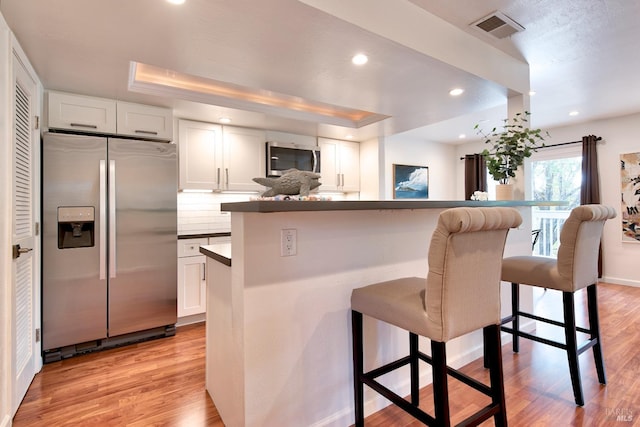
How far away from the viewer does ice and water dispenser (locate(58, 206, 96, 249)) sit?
258cm

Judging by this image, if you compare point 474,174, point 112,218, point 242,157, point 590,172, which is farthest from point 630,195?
point 112,218

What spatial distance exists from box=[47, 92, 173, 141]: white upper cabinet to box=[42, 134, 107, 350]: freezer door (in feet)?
0.52

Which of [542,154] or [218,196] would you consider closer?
[218,196]

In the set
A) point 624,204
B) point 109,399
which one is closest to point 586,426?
point 109,399

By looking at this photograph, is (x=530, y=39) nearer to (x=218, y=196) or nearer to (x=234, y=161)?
(x=234, y=161)

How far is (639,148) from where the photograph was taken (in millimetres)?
4418

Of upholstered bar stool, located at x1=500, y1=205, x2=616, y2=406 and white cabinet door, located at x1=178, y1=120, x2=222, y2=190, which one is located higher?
white cabinet door, located at x1=178, y1=120, x2=222, y2=190

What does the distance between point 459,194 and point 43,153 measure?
6.42 metres

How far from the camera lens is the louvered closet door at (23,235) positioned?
6.22 feet

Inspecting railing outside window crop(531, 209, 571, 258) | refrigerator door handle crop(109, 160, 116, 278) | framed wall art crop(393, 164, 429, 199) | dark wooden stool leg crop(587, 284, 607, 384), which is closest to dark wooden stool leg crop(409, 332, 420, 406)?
dark wooden stool leg crop(587, 284, 607, 384)

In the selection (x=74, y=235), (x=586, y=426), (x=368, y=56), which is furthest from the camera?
(x=74, y=235)

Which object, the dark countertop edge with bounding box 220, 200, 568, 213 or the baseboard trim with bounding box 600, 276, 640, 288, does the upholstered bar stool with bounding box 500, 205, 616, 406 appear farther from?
the baseboard trim with bounding box 600, 276, 640, 288

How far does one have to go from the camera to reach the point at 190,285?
10.7ft

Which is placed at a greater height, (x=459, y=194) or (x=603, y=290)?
(x=459, y=194)
